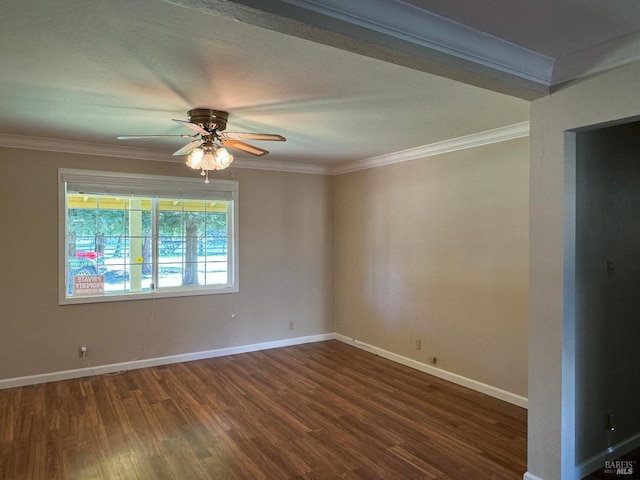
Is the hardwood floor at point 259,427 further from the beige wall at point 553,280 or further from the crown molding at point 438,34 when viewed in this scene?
the crown molding at point 438,34

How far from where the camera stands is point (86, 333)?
4.47 metres

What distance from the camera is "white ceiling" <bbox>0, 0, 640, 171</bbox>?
1652mm

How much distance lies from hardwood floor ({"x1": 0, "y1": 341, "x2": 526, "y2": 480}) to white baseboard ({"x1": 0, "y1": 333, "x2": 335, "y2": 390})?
0.39ft

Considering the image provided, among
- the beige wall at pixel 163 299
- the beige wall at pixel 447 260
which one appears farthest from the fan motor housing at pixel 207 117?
the beige wall at pixel 447 260

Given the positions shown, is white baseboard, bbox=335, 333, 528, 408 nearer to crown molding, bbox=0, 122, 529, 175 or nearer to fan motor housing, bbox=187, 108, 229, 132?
crown molding, bbox=0, 122, 529, 175

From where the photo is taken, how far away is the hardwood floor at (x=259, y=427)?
2688 millimetres

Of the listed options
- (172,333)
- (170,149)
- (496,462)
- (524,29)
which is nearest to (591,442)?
(496,462)

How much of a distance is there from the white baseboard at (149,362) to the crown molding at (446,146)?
2485 mm

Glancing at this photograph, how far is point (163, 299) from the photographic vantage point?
489cm

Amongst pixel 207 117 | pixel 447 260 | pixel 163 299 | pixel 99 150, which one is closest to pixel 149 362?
pixel 163 299

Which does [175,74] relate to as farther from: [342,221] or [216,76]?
[342,221]

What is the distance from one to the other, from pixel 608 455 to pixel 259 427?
2.41 m

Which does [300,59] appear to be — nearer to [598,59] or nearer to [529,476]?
[598,59]

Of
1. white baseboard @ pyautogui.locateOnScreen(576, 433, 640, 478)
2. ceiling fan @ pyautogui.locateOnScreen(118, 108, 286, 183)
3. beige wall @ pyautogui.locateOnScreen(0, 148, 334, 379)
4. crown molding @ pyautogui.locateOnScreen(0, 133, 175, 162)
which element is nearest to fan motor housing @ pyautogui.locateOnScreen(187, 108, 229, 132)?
ceiling fan @ pyautogui.locateOnScreen(118, 108, 286, 183)
